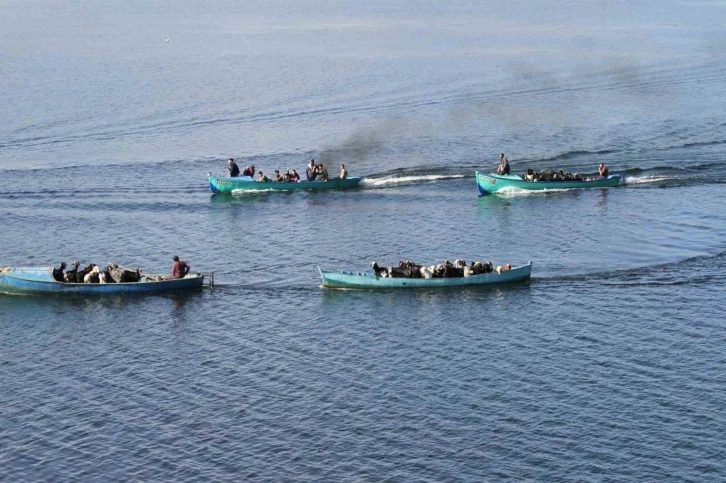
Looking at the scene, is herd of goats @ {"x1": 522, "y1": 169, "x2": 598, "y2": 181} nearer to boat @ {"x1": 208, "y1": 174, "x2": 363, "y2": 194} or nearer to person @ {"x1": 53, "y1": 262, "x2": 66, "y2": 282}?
boat @ {"x1": 208, "y1": 174, "x2": 363, "y2": 194}

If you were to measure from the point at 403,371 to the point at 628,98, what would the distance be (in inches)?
3219

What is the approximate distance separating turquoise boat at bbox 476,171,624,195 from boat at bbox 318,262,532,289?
2342 centimetres

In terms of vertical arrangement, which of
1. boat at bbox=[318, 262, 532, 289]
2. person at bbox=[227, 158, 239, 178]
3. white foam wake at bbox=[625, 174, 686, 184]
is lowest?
boat at bbox=[318, 262, 532, 289]

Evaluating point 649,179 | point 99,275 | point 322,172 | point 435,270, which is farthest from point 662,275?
point 99,275

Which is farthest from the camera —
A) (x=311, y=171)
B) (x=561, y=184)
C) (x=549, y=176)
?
(x=311, y=171)

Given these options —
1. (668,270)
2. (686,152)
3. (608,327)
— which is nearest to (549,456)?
(608,327)

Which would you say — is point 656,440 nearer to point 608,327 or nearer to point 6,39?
point 608,327

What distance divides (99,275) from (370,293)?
17448mm

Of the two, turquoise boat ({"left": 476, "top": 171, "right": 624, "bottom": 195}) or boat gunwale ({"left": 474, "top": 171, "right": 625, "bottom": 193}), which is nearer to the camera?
turquoise boat ({"left": 476, "top": 171, "right": 624, "bottom": 195})

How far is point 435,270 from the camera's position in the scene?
7356 cm

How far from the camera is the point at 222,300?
73.1 meters

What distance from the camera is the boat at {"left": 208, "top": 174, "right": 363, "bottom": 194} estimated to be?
322 ft

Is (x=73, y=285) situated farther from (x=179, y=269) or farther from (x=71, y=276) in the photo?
(x=179, y=269)

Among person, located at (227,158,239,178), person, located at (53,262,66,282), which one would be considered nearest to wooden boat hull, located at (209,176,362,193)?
person, located at (227,158,239,178)
